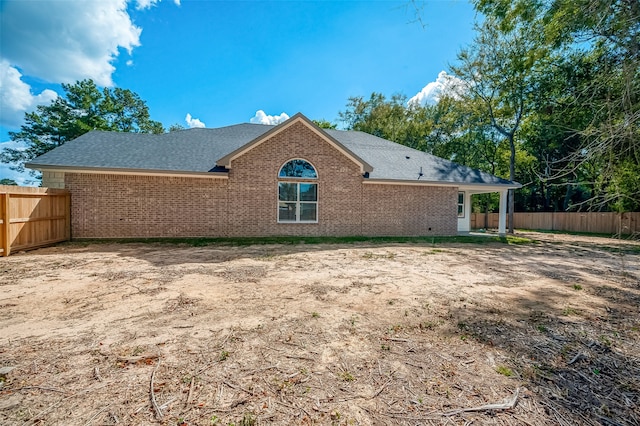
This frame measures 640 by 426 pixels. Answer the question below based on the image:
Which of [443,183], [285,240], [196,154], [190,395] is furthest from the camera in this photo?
[443,183]

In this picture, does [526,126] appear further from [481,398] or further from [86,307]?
[86,307]

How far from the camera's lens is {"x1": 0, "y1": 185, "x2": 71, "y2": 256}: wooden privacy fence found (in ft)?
25.5

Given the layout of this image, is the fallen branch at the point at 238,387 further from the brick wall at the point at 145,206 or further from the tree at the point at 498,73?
the tree at the point at 498,73

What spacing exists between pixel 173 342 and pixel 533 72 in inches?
837

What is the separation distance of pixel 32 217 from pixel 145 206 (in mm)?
3191

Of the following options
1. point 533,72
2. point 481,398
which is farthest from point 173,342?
point 533,72

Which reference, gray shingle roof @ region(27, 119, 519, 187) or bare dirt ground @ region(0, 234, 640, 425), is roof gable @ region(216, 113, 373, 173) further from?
bare dirt ground @ region(0, 234, 640, 425)

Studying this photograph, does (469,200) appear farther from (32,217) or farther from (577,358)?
(32,217)

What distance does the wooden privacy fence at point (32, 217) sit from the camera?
778cm

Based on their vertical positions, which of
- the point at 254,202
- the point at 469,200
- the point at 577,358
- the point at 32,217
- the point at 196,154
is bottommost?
the point at 577,358

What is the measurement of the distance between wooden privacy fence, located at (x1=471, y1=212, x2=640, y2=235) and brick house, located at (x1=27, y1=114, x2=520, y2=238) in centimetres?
1217

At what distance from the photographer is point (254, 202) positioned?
12.2 m

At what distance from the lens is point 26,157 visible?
32.7 m

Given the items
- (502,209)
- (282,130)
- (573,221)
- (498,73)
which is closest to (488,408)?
(282,130)
